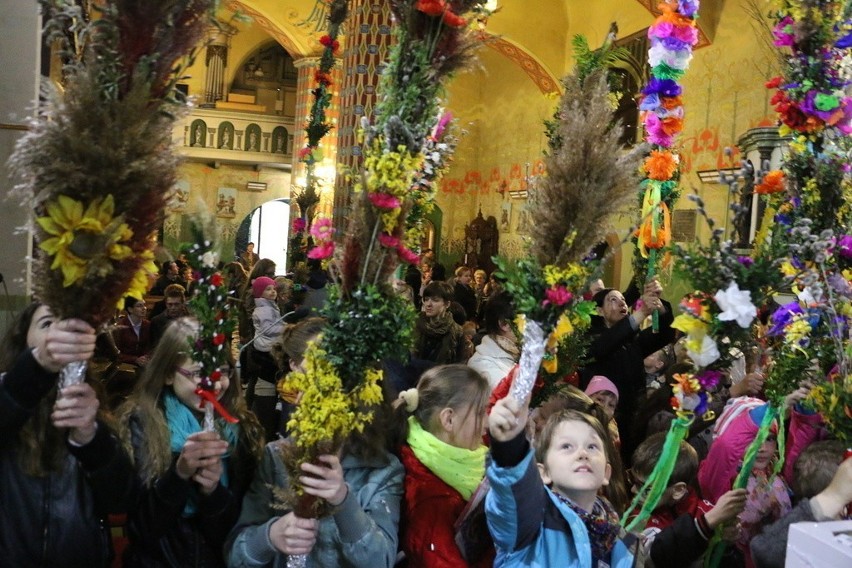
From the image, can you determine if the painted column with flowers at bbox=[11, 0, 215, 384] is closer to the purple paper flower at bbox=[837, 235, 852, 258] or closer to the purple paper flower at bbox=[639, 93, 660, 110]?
the purple paper flower at bbox=[837, 235, 852, 258]

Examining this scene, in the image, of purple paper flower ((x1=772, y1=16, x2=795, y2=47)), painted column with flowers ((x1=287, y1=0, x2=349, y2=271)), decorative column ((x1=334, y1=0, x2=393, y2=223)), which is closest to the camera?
purple paper flower ((x1=772, y1=16, x2=795, y2=47))

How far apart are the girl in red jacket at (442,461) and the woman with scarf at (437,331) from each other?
2826mm

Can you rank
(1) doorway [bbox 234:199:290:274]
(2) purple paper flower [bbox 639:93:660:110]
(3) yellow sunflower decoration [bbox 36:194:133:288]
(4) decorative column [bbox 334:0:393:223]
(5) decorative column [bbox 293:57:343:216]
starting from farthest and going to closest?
1. (1) doorway [bbox 234:199:290:274]
2. (5) decorative column [bbox 293:57:343:216]
3. (4) decorative column [bbox 334:0:393:223]
4. (2) purple paper flower [bbox 639:93:660:110]
5. (3) yellow sunflower decoration [bbox 36:194:133:288]

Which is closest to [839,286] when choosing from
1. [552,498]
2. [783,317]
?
[783,317]

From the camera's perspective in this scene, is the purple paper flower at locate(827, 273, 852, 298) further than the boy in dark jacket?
Yes

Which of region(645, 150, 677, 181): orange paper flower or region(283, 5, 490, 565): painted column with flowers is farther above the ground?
region(645, 150, 677, 181): orange paper flower

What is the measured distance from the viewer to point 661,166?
4.78 meters

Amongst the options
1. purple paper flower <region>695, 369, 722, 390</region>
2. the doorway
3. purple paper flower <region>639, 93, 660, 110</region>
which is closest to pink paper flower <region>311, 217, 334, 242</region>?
purple paper flower <region>695, 369, 722, 390</region>

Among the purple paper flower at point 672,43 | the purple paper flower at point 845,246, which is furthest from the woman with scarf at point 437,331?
the purple paper flower at point 845,246

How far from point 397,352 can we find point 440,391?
0.55m

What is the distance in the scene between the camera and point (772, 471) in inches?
127

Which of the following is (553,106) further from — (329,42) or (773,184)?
(329,42)

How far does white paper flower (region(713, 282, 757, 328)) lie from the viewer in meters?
2.58

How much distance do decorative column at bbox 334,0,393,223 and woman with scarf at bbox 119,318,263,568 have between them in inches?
239
